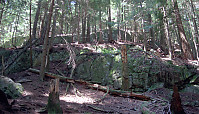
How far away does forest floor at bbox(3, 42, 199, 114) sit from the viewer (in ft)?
16.1

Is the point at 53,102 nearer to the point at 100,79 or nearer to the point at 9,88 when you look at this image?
the point at 9,88

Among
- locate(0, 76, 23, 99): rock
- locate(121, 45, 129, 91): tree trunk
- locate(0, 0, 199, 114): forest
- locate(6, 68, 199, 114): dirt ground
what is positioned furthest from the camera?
locate(121, 45, 129, 91): tree trunk

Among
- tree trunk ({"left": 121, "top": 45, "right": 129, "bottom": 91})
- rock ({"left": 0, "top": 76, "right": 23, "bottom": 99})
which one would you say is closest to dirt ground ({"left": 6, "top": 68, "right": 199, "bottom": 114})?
rock ({"left": 0, "top": 76, "right": 23, "bottom": 99})

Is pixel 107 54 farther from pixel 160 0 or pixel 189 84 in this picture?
pixel 160 0

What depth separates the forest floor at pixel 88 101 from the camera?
4.90 metres

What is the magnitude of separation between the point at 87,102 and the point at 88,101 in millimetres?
226

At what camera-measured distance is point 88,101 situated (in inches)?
268

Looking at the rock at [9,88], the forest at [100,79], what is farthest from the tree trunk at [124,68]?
the rock at [9,88]

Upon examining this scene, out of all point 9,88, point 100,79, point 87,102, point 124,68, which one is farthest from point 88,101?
point 100,79

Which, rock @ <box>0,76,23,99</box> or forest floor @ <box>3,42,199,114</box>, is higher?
rock @ <box>0,76,23,99</box>

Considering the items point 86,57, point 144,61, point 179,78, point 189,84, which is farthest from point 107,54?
point 189,84

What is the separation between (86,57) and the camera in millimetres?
12219

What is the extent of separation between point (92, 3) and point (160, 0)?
7.95m

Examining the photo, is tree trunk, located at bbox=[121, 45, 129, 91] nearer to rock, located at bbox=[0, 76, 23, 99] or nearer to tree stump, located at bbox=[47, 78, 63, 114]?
tree stump, located at bbox=[47, 78, 63, 114]
